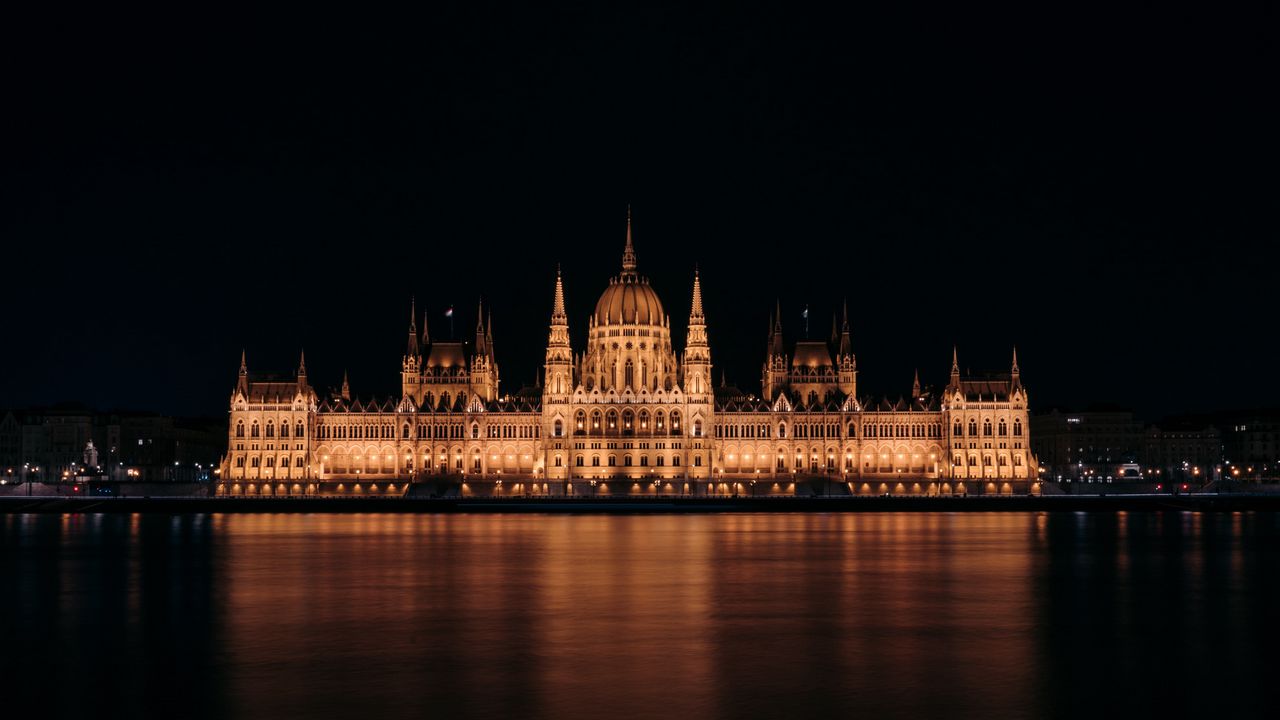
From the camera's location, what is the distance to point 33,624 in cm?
4341

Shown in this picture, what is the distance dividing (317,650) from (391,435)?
116004mm

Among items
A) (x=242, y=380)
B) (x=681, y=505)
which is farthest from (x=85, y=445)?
(x=681, y=505)

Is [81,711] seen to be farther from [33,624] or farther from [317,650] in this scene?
[33,624]

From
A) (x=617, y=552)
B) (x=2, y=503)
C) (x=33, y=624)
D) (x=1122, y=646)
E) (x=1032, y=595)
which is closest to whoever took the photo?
(x=1122, y=646)

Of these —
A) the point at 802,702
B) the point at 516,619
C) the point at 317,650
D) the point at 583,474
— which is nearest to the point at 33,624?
the point at 317,650

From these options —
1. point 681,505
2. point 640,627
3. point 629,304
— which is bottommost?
point 640,627

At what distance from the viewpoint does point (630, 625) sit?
42.2 metres

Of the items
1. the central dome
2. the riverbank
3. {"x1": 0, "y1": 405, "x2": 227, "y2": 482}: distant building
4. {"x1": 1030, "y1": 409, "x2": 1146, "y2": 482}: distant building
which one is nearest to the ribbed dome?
the central dome

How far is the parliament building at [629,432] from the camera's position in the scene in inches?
5763

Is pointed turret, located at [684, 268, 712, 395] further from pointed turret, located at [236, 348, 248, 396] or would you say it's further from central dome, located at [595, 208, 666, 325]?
pointed turret, located at [236, 348, 248, 396]

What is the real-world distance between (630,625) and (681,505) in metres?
83.0

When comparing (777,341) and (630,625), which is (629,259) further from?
(630,625)

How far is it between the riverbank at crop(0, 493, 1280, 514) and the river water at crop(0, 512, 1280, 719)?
42.4 metres

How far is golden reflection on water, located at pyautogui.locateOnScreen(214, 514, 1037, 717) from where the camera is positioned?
31578 mm
